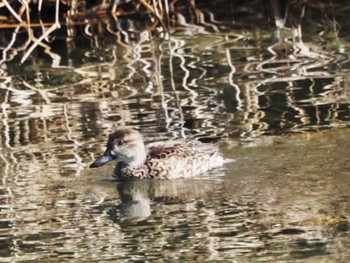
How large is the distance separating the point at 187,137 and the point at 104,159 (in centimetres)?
107

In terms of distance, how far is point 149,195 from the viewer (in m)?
9.50

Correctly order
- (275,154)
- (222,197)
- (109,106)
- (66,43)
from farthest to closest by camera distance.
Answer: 1. (66,43)
2. (109,106)
3. (275,154)
4. (222,197)

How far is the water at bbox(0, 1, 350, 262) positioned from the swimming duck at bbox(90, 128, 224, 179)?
0.13m

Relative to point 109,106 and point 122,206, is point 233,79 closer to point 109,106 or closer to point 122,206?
point 109,106

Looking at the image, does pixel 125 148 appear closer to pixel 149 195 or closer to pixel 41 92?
pixel 149 195

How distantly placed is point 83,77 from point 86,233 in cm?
541

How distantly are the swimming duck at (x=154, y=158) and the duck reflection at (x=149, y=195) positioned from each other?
87 millimetres

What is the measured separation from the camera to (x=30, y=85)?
13391 mm

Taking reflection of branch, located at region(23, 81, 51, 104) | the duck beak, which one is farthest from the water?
the duck beak

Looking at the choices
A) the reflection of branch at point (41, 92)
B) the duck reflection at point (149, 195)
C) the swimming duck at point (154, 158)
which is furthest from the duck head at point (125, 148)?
the reflection of branch at point (41, 92)

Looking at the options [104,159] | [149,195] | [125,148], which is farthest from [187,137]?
[149,195]

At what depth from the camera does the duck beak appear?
983 centimetres

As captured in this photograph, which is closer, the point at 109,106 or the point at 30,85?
the point at 109,106

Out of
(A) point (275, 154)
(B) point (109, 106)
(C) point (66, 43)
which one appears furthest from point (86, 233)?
(C) point (66, 43)
